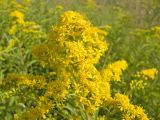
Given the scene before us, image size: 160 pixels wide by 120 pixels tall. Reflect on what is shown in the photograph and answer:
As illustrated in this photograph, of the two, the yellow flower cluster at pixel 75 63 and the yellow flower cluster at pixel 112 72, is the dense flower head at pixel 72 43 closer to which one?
the yellow flower cluster at pixel 75 63

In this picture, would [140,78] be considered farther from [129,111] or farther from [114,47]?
[114,47]

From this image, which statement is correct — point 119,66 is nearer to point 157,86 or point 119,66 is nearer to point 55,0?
point 157,86

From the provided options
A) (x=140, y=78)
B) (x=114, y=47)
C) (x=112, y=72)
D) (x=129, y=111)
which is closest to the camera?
(x=129, y=111)

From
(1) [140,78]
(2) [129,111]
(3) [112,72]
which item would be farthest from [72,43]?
(1) [140,78]

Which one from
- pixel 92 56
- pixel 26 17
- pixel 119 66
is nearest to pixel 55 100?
pixel 92 56

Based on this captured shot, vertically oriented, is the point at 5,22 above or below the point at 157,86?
above

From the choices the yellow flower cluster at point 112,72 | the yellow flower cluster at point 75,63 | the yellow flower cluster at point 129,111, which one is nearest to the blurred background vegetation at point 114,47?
the yellow flower cluster at point 112,72

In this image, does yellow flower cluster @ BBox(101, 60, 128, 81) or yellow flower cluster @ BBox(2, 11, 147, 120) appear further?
yellow flower cluster @ BBox(101, 60, 128, 81)

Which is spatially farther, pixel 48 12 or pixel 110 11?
pixel 110 11

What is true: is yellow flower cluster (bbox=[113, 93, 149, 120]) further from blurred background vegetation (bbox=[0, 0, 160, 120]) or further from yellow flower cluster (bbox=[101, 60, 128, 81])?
blurred background vegetation (bbox=[0, 0, 160, 120])

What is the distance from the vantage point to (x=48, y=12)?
9.87 metres

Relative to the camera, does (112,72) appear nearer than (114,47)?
Yes

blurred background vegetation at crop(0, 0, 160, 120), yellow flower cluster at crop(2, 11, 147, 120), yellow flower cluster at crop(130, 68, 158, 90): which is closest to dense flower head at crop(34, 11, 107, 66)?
yellow flower cluster at crop(2, 11, 147, 120)

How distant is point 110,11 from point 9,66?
21.7 feet
